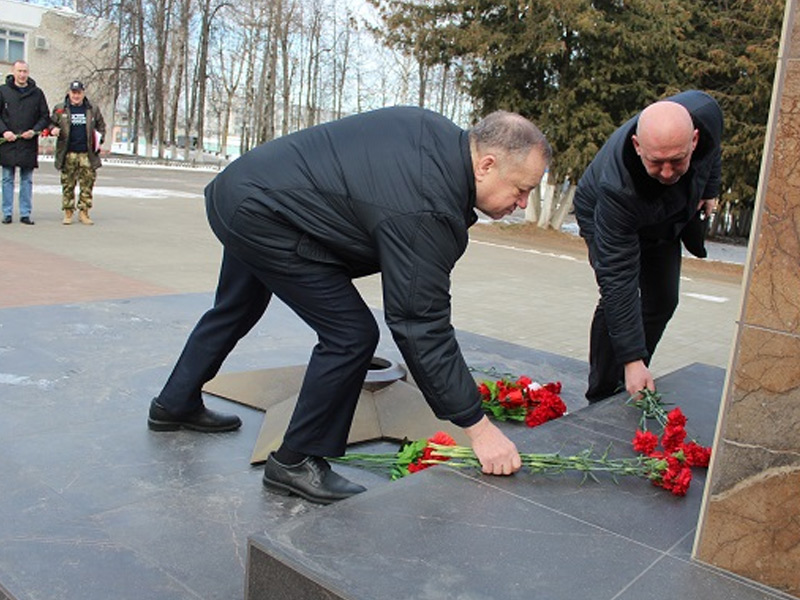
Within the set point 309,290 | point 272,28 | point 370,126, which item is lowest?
point 309,290

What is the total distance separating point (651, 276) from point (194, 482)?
7.73ft

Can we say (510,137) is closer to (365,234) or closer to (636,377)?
(365,234)

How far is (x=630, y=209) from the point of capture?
3.32 meters

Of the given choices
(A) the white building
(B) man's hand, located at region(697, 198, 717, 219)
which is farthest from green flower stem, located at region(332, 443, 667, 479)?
(A) the white building

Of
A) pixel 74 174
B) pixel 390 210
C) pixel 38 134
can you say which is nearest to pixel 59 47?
pixel 74 174

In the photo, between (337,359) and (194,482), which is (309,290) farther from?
(194,482)

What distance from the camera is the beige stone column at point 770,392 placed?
6.17ft

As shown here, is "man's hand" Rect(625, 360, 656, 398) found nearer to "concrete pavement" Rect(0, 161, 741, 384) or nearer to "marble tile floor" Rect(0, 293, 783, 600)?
"marble tile floor" Rect(0, 293, 783, 600)

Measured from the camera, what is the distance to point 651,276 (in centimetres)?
400

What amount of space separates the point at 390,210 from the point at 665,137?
1132mm

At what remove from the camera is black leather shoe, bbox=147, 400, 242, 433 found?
3.28m

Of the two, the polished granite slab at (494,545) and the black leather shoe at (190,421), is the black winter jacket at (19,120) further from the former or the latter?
the polished granite slab at (494,545)

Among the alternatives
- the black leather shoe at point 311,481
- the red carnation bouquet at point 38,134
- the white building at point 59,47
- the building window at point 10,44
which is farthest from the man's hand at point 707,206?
the building window at point 10,44

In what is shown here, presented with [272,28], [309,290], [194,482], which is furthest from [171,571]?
[272,28]
